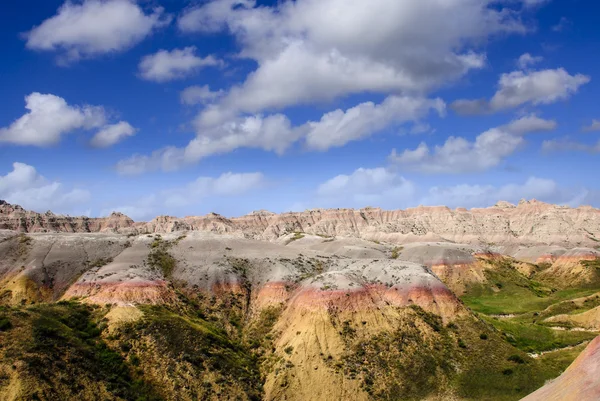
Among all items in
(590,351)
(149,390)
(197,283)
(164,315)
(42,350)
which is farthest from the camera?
(197,283)

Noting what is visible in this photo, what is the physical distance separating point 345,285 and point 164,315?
83.3ft

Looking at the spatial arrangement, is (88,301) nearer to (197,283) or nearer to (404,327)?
(197,283)

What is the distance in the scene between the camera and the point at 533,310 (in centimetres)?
10694

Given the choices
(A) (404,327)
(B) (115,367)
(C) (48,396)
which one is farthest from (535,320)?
(C) (48,396)

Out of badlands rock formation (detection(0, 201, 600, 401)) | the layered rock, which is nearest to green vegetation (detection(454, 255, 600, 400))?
badlands rock formation (detection(0, 201, 600, 401))

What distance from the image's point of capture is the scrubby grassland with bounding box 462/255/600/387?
67444mm

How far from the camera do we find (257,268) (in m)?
78.8

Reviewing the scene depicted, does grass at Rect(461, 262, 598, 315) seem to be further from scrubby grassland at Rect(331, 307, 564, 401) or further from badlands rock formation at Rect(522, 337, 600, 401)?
badlands rock formation at Rect(522, 337, 600, 401)

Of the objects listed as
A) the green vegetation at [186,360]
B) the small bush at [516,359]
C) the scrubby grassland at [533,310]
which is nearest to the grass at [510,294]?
the scrubby grassland at [533,310]

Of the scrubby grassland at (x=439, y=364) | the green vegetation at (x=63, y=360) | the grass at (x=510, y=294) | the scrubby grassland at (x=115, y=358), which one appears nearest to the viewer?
the green vegetation at (x=63, y=360)

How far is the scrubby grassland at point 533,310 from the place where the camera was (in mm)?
67444

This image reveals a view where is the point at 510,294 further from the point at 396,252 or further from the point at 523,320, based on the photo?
the point at 396,252

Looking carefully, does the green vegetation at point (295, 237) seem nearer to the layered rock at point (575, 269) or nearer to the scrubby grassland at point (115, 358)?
the layered rock at point (575, 269)

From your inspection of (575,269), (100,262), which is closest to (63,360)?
(100,262)
